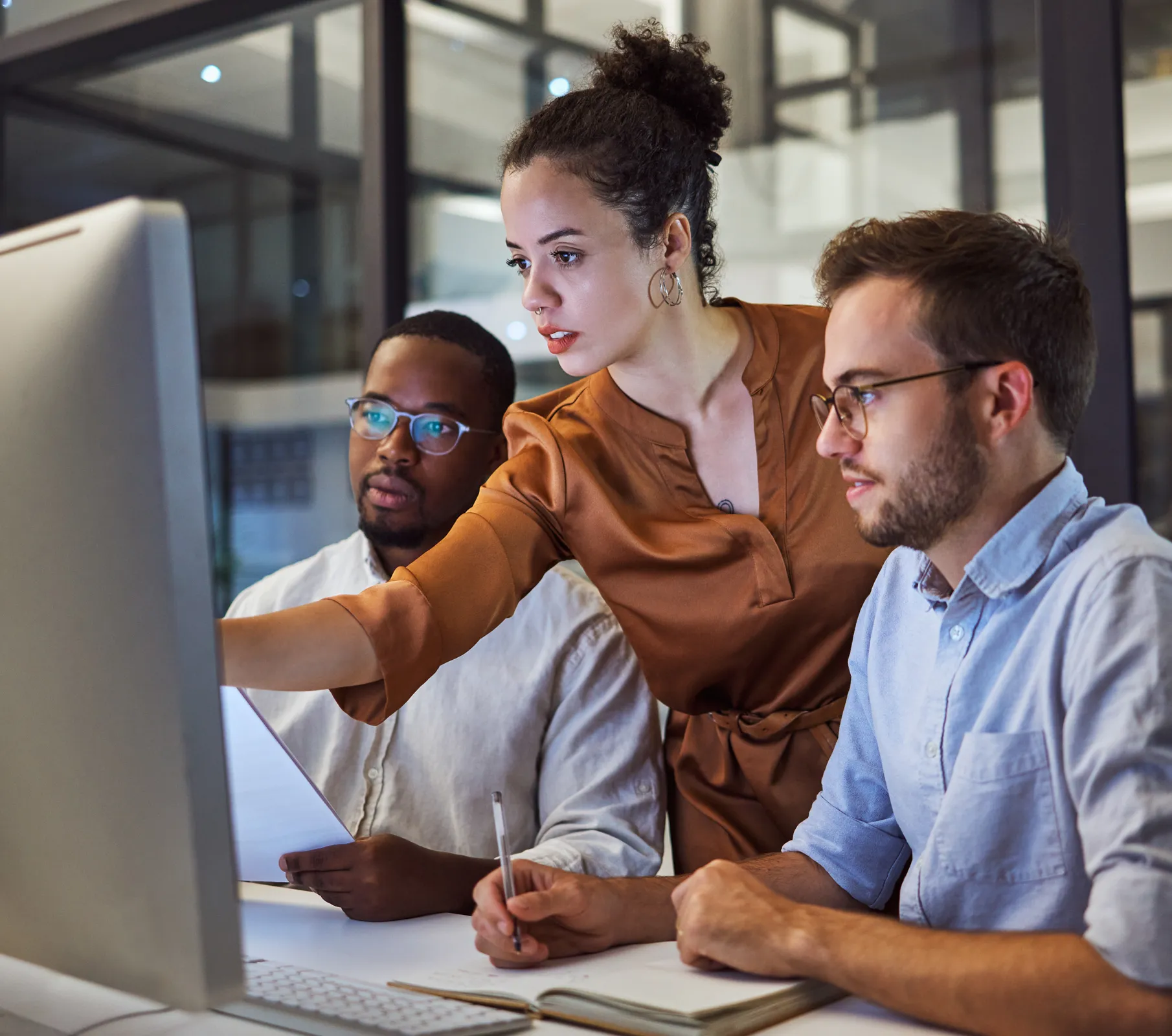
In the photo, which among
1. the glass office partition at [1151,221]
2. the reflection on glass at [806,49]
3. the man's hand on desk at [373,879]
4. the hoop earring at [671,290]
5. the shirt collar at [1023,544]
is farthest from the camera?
the reflection on glass at [806,49]

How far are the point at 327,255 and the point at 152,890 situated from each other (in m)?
3.70

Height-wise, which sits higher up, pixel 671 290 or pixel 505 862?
pixel 671 290

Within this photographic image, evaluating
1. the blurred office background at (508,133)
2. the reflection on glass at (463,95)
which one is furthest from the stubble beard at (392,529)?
the reflection on glass at (463,95)

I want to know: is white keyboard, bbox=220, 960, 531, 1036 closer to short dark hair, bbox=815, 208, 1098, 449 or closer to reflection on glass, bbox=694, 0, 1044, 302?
short dark hair, bbox=815, 208, 1098, 449

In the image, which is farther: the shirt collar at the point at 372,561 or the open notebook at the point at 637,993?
the shirt collar at the point at 372,561

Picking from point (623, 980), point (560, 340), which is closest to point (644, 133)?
point (560, 340)

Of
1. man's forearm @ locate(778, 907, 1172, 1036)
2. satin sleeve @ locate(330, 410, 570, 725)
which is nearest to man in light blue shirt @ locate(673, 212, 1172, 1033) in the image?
man's forearm @ locate(778, 907, 1172, 1036)

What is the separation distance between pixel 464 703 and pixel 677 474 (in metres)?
0.46

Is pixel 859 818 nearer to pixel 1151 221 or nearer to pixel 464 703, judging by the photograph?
pixel 464 703

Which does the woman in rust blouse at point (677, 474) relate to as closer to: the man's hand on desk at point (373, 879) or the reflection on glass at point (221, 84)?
the man's hand on desk at point (373, 879)

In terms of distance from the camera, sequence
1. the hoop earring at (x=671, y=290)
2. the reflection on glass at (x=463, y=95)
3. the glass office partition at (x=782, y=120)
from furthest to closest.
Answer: the reflection on glass at (x=463, y=95) < the glass office partition at (x=782, y=120) < the hoop earring at (x=671, y=290)

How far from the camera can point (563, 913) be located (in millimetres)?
1222

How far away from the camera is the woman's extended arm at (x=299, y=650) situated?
1.29m

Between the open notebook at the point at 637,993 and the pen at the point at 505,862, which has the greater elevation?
the pen at the point at 505,862
